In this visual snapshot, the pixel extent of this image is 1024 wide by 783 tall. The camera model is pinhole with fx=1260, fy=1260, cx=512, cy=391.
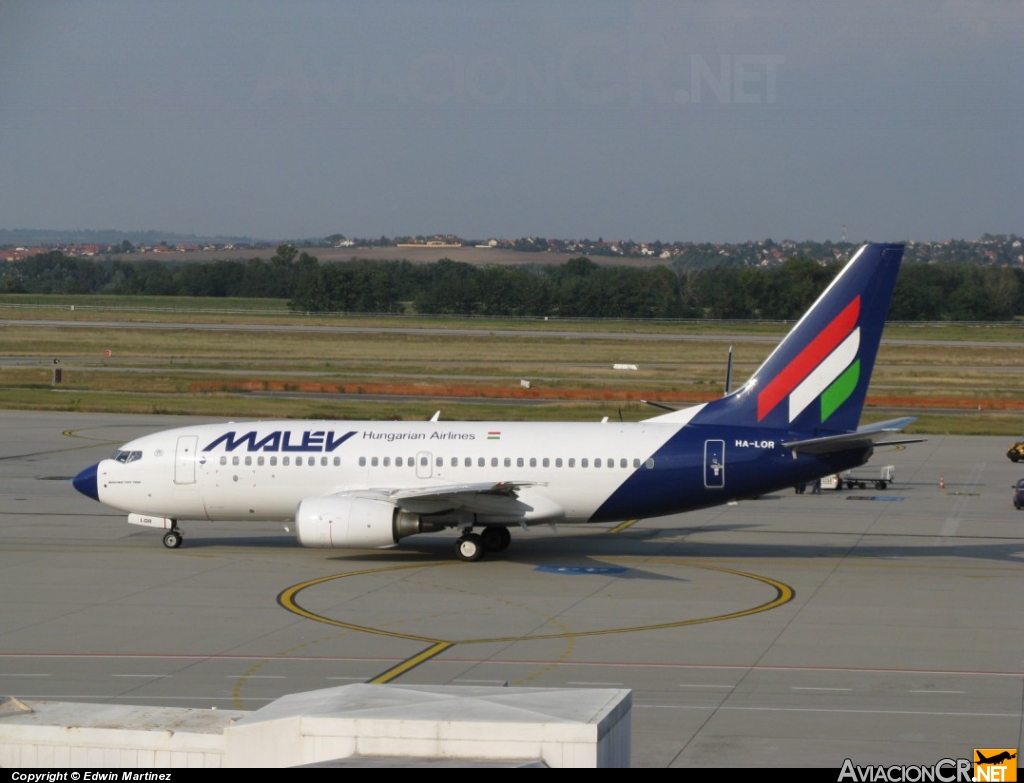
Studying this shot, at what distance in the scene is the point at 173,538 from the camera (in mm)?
37312

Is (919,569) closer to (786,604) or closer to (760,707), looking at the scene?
(786,604)

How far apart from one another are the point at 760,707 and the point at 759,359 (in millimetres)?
91044

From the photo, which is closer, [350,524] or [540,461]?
[350,524]

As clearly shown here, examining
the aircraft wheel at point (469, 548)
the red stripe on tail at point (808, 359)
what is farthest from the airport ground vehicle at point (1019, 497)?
the aircraft wheel at point (469, 548)

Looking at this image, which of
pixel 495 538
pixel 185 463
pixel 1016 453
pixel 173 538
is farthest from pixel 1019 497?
pixel 173 538

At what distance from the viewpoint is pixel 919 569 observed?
3534cm

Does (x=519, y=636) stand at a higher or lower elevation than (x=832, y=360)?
lower

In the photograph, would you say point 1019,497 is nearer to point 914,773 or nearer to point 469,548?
point 469,548

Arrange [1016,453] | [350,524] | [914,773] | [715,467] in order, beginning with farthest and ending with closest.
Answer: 1. [1016,453]
2. [715,467]
3. [350,524]
4. [914,773]

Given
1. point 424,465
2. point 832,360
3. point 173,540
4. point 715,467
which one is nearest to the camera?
point 715,467

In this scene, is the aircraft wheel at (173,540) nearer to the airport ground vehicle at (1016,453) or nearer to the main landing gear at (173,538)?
the main landing gear at (173,538)

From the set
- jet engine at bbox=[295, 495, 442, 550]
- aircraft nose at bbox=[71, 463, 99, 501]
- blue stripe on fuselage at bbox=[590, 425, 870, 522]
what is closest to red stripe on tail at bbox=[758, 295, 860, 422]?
blue stripe on fuselage at bbox=[590, 425, 870, 522]

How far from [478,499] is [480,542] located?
154 centimetres

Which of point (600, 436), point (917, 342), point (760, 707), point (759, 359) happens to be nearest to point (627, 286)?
point (917, 342)
